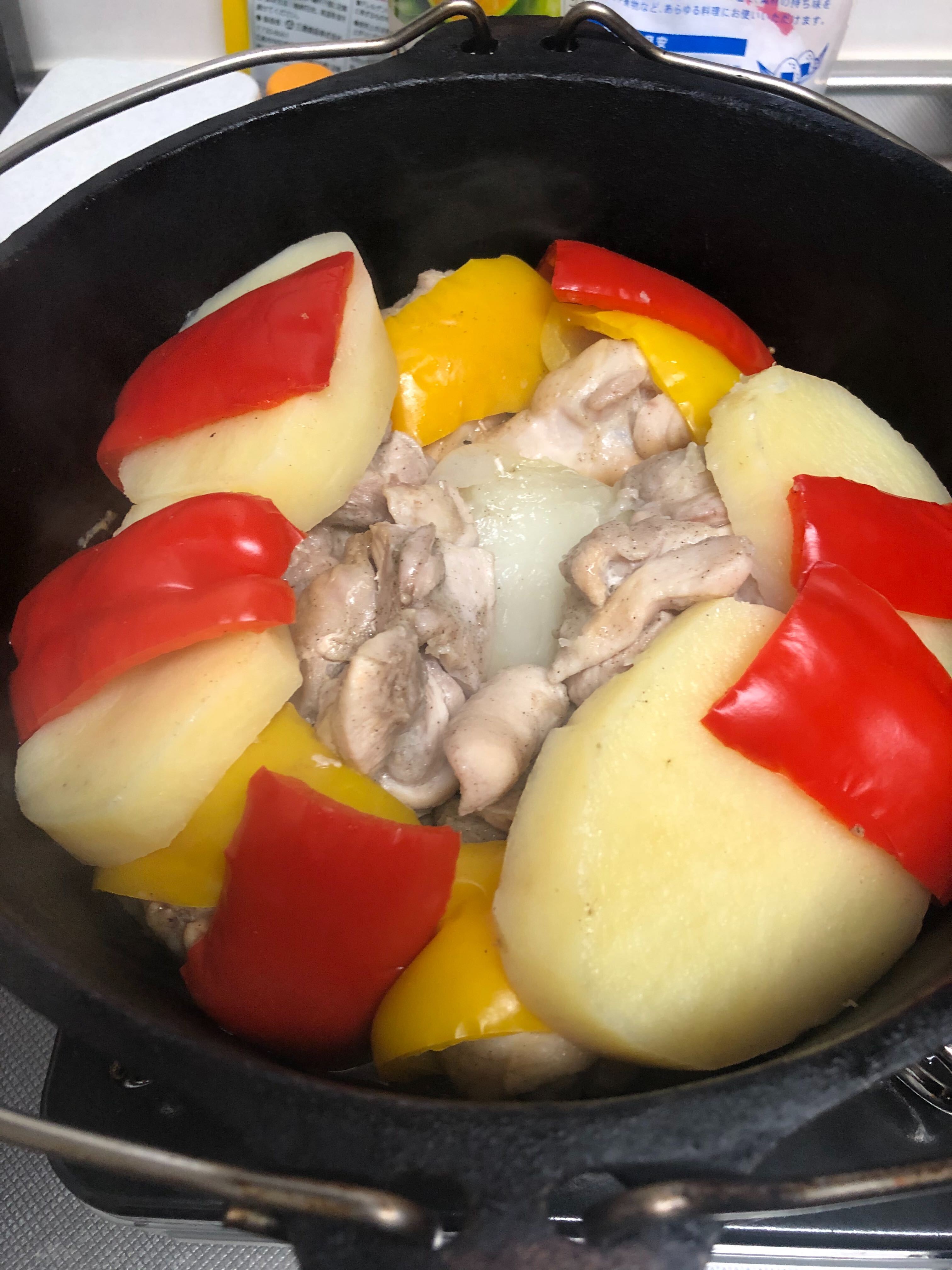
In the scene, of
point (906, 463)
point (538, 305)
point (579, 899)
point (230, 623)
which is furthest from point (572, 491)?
point (579, 899)

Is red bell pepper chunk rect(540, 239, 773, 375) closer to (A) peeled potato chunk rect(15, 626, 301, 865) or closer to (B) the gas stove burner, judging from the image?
(A) peeled potato chunk rect(15, 626, 301, 865)

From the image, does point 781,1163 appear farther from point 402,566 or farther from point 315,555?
point 315,555

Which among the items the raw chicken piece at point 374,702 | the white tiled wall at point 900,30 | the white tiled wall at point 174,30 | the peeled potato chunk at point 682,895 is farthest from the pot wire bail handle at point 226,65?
the white tiled wall at point 900,30

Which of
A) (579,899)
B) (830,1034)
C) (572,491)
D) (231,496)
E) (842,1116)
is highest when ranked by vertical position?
(231,496)

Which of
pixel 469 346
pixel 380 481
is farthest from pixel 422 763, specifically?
pixel 469 346

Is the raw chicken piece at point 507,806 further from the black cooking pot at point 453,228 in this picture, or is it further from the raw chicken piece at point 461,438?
the raw chicken piece at point 461,438

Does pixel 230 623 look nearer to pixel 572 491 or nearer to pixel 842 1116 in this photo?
pixel 572 491
